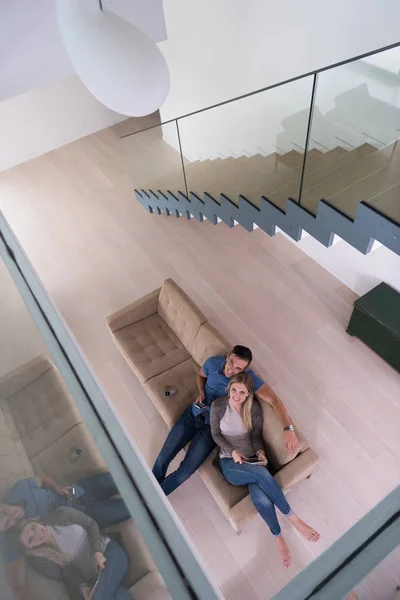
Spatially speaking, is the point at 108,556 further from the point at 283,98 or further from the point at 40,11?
the point at 40,11

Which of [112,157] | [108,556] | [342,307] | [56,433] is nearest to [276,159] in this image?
[342,307]

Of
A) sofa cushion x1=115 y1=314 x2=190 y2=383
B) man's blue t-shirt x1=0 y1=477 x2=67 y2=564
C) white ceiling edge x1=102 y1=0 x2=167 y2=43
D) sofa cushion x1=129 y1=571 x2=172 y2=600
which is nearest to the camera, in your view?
sofa cushion x1=129 y1=571 x2=172 y2=600

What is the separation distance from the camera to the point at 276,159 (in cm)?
390

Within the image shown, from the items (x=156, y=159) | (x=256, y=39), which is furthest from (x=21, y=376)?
(x=156, y=159)

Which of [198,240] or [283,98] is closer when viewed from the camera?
[283,98]

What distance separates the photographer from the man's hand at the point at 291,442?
3.09m

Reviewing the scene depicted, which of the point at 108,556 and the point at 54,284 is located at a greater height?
the point at 54,284

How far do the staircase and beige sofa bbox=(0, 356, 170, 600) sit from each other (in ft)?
7.42

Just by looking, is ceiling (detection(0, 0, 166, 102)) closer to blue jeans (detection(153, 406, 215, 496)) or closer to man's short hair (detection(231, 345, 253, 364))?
man's short hair (detection(231, 345, 253, 364))

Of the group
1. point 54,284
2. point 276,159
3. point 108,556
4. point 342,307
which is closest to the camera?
point 108,556

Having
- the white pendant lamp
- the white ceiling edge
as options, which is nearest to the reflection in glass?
the white pendant lamp

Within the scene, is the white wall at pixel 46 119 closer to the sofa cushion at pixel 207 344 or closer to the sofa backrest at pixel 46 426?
the sofa cushion at pixel 207 344

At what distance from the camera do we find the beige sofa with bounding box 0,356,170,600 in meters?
0.71

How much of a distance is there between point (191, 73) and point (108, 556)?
20.9 feet
